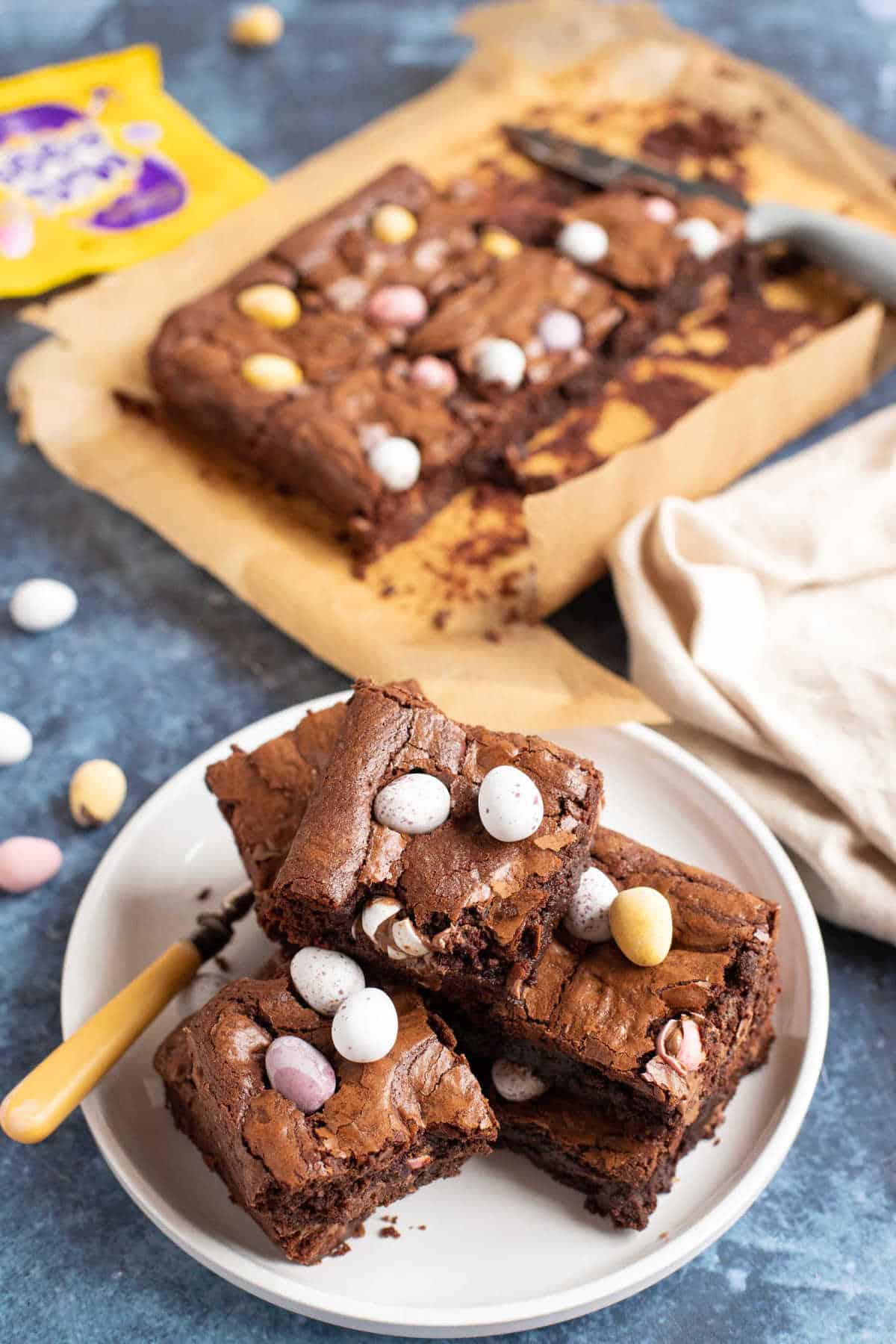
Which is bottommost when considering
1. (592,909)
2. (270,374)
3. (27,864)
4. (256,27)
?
(27,864)

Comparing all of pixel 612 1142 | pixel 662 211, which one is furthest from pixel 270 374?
pixel 612 1142

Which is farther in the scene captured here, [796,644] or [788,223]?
[788,223]

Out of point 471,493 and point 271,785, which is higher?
point 271,785

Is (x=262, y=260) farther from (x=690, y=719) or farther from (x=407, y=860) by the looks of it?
(x=407, y=860)

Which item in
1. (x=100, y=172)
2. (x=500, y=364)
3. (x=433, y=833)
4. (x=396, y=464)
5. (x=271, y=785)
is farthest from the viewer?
(x=100, y=172)

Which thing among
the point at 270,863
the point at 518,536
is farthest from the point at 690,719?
the point at 270,863

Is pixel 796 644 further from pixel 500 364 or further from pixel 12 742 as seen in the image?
pixel 12 742

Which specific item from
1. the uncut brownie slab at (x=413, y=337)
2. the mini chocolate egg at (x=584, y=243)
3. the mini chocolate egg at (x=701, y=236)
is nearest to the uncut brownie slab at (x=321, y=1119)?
the uncut brownie slab at (x=413, y=337)

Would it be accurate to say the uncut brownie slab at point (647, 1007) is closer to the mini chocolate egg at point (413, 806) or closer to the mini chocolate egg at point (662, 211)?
the mini chocolate egg at point (413, 806)
